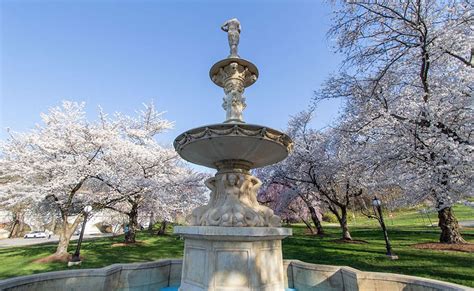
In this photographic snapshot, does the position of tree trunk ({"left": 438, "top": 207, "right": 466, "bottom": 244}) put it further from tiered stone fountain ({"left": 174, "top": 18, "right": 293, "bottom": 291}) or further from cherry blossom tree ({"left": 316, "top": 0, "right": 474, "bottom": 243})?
tiered stone fountain ({"left": 174, "top": 18, "right": 293, "bottom": 291})

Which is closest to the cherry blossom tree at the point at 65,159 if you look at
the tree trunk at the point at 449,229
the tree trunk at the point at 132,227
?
the tree trunk at the point at 132,227

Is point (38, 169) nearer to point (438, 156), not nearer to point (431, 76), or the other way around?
point (438, 156)

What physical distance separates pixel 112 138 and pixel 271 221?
15.1 meters

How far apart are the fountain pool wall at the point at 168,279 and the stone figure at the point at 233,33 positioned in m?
6.37

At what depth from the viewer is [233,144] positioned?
518 centimetres

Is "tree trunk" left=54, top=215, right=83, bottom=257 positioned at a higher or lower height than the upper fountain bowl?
lower

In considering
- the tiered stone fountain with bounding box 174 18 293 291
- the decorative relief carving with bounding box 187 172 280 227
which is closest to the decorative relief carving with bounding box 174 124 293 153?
the tiered stone fountain with bounding box 174 18 293 291

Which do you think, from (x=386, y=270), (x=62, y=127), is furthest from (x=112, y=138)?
(x=386, y=270)

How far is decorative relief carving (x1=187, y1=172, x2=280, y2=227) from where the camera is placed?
5.17 meters

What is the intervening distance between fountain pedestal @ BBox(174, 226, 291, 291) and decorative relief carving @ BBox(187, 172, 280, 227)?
0.33 meters

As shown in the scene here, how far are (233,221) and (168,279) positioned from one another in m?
3.57

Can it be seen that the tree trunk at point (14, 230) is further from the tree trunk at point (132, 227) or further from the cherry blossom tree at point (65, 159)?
the tree trunk at point (132, 227)

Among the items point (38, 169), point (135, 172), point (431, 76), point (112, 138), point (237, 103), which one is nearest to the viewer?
point (237, 103)

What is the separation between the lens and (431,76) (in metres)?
12.1
